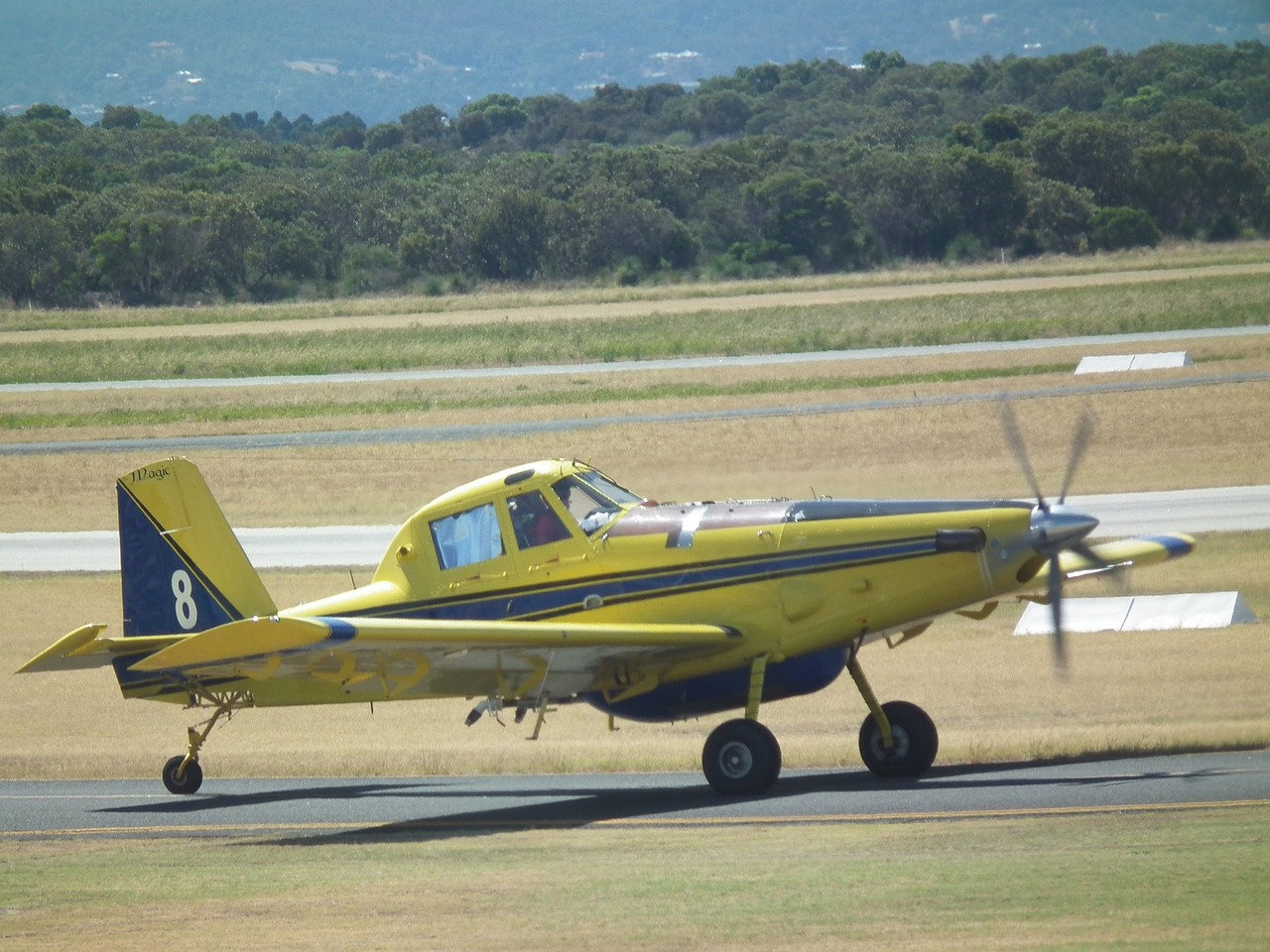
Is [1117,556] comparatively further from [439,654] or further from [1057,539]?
[439,654]

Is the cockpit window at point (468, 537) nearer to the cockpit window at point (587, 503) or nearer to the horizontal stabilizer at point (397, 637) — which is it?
the cockpit window at point (587, 503)

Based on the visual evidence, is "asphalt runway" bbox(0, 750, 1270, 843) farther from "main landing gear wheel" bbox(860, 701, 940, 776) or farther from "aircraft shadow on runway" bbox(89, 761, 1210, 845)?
"main landing gear wheel" bbox(860, 701, 940, 776)

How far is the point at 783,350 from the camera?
5428 centimetres

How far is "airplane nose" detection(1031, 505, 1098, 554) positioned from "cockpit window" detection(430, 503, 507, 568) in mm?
4517

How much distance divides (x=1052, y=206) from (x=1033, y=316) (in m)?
28.7

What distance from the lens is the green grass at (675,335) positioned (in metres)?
54.0

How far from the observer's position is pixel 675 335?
2373 inches

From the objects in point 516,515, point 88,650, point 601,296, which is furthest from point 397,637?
point 601,296

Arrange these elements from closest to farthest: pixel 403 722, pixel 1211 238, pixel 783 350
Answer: pixel 403 722
pixel 783 350
pixel 1211 238

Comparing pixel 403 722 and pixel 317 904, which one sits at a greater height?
pixel 317 904

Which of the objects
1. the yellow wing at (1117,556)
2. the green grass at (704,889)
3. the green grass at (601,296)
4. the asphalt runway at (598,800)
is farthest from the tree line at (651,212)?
the green grass at (704,889)

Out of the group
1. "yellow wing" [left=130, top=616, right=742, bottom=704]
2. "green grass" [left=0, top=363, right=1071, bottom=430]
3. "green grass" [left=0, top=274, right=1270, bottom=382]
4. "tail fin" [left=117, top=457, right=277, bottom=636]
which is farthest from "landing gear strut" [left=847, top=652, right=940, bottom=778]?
"green grass" [left=0, top=274, right=1270, bottom=382]

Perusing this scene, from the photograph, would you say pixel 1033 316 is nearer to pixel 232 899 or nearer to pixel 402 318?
pixel 402 318

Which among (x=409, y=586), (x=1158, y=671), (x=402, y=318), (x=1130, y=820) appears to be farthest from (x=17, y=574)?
(x=402, y=318)
